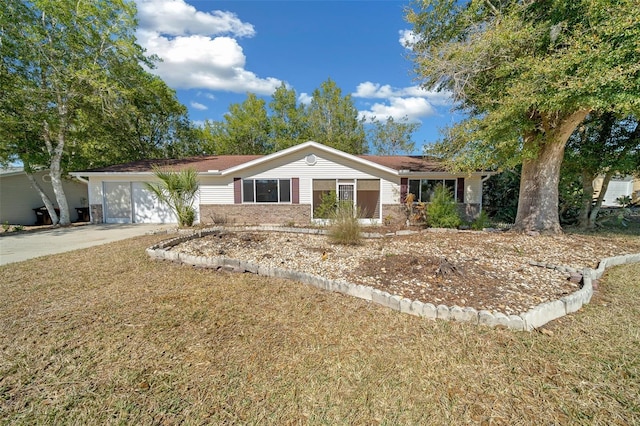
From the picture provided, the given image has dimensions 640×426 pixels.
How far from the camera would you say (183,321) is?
301cm

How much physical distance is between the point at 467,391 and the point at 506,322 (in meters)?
1.27

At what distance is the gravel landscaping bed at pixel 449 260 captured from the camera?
11.8 ft

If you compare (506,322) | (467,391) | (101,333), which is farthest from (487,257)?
(101,333)

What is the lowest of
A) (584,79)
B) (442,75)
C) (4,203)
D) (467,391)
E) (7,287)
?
(467,391)

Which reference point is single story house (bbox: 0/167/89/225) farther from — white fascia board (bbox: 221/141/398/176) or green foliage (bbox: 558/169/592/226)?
green foliage (bbox: 558/169/592/226)

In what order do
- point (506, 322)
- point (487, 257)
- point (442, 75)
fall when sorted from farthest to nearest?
point (442, 75) → point (487, 257) → point (506, 322)

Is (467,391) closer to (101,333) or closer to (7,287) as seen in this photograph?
(101,333)

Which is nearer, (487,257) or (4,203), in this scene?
(487,257)

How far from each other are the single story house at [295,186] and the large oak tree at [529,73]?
2.84 meters

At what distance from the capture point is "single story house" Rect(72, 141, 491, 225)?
36.6ft

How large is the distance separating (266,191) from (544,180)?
981 centimetres

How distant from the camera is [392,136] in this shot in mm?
27328

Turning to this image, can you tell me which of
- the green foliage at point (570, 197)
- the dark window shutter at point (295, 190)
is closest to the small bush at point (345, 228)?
the dark window shutter at point (295, 190)

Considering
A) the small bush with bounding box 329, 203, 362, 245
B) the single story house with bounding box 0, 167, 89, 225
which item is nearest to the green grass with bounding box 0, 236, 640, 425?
the small bush with bounding box 329, 203, 362, 245
